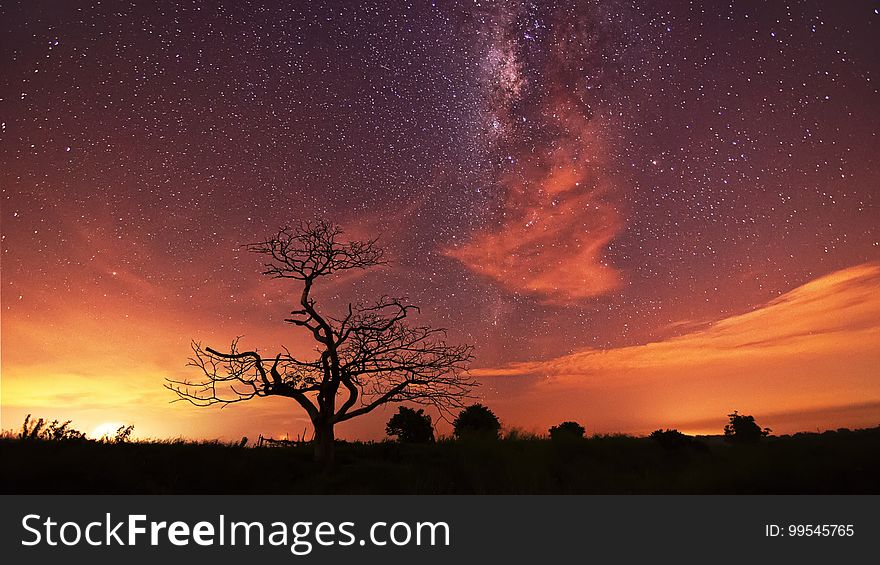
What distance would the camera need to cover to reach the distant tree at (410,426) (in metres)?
28.8

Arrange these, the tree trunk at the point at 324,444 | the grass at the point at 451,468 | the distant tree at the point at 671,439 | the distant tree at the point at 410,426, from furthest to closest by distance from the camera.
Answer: the distant tree at the point at 410,426 < the distant tree at the point at 671,439 < the tree trunk at the point at 324,444 < the grass at the point at 451,468

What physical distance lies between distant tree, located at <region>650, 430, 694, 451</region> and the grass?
0.61 meters

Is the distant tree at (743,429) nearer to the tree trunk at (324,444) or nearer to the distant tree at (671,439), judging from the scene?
the distant tree at (671,439)

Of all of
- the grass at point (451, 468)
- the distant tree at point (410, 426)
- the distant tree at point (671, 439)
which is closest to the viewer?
→ the grass at point (451, 468)

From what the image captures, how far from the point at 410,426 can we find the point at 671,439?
12468mm

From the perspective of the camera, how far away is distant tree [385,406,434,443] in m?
28.8

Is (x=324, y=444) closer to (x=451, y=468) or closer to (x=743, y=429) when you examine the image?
(x=451, y=468)

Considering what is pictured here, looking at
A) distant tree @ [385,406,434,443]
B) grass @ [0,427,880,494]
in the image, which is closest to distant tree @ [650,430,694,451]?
grass @ [0,427,880,494]

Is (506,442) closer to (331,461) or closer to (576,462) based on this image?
(576,462)

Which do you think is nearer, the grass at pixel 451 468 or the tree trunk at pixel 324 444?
the grass at pixel 451 468

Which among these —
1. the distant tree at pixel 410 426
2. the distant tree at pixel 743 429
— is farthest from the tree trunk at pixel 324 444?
the distant tree at pixel 743 429

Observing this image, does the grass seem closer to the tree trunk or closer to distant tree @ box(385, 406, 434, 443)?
the tree trunk

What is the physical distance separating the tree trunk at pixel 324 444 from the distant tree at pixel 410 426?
11.1 meters

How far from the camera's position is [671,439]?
22.9m
